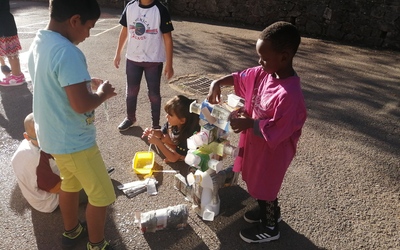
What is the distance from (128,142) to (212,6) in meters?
7.90

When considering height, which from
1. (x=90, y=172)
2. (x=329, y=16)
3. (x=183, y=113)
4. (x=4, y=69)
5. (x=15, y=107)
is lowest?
(x=15, y=107)

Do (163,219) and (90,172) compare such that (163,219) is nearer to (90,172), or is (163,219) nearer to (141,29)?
(90,172)

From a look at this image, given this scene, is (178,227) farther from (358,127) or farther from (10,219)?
(358,127)

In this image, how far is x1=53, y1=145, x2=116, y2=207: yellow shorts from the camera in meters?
2.14

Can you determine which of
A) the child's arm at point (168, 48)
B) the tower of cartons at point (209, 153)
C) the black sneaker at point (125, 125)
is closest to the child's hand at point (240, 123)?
the tower of cartons at point (209, 153)

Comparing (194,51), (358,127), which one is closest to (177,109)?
(358,127)

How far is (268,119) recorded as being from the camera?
2258 mm

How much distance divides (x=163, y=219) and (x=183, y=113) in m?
1.11

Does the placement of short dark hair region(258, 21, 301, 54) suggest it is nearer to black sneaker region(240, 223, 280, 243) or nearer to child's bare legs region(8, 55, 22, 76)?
black sneaker region(240, 223, 280, 243)

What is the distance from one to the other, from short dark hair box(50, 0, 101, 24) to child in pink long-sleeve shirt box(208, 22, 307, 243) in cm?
104

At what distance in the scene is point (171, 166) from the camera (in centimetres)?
364

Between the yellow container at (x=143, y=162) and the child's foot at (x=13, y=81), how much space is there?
2.90m

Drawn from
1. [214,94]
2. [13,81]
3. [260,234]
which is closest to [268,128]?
[214,94]

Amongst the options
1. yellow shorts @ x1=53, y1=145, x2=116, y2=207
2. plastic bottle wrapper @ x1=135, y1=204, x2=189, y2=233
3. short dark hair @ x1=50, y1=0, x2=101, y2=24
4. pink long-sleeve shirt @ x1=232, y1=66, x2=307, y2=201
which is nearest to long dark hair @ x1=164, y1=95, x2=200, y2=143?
pink long-sleeve shirt @ x1=232, y1=66, x2=307, y2=201
